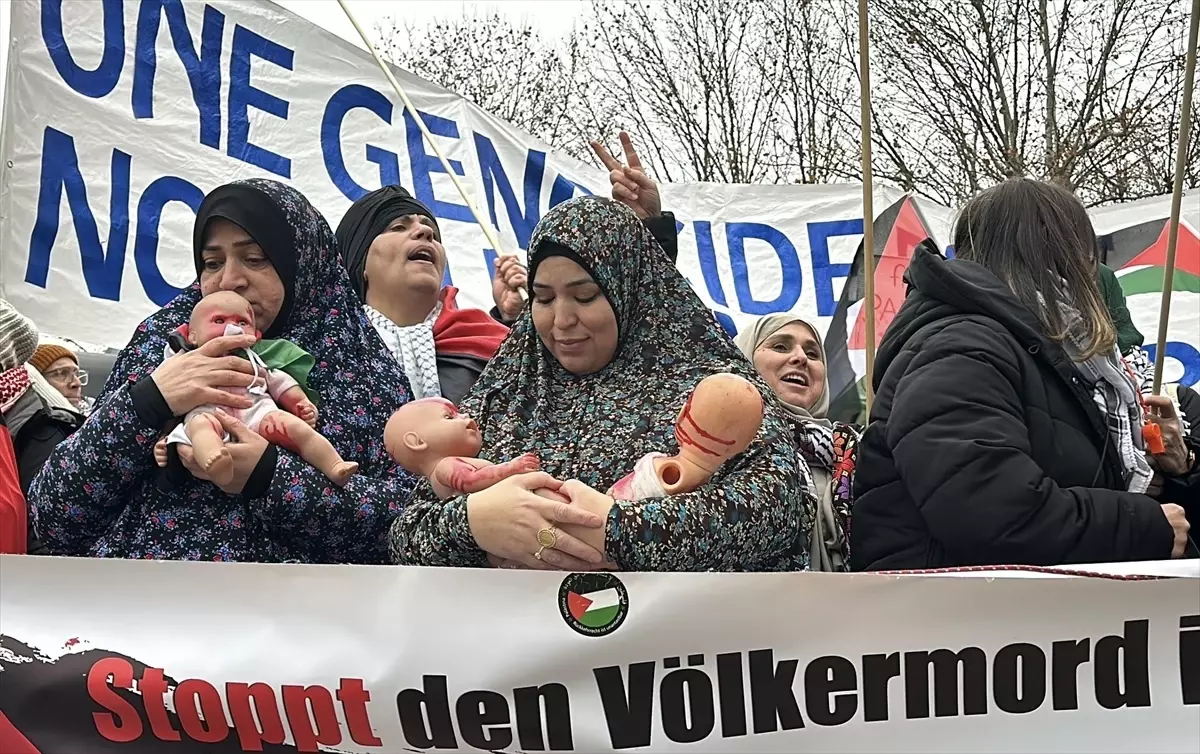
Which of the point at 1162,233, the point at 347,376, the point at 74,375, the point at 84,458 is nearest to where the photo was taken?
the point at 84,458

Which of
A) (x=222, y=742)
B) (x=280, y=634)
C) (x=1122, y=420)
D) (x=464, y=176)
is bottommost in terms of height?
(x=222, y=742)

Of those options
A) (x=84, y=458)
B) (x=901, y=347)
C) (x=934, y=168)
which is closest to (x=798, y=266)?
(x=901, y=347)

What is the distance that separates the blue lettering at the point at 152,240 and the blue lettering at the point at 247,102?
0.33 meters

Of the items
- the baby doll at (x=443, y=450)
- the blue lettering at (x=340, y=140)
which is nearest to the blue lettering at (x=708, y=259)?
the blue lettering at (x=340, y=140)

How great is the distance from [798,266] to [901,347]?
164 inches

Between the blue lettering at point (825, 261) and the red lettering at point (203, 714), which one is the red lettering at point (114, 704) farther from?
the blue lettering at point (825, 261)

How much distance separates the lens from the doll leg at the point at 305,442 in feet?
6.95

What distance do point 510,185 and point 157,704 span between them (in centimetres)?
420

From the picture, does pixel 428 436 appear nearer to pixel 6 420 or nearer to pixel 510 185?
pixel 6 420

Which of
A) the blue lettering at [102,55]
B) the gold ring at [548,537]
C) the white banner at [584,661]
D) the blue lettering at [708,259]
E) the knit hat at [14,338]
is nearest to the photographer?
the white banner at [584,661]

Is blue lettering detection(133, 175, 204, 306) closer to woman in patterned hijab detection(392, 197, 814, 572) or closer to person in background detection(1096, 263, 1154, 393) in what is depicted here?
woman in patterned hijab detection(392, 197, 814, 572)

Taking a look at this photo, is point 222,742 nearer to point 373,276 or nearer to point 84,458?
point 84,458

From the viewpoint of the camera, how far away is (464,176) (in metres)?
5.61

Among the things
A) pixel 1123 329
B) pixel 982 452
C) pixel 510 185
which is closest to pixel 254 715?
pixel 982 452
